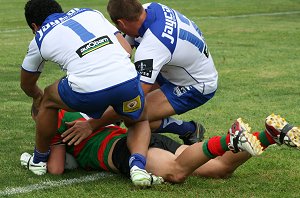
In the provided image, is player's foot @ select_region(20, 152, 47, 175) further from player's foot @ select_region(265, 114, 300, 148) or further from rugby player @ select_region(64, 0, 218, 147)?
player's foot @ select_region(265, 114, 300, 148)

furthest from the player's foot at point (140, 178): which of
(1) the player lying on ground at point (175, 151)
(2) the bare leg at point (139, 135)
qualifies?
(2) the bare leg at point (139, 135)

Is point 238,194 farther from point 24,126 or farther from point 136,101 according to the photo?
point 24,126

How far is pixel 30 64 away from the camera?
5.89 m

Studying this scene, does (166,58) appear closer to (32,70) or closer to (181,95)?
(181,95)

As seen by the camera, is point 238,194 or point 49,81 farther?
point 49,81

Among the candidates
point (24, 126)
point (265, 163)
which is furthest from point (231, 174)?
point (24, 126)

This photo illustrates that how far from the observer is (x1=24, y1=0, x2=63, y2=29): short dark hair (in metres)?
5.90

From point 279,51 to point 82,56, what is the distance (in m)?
8.45

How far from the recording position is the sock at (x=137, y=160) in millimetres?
5426

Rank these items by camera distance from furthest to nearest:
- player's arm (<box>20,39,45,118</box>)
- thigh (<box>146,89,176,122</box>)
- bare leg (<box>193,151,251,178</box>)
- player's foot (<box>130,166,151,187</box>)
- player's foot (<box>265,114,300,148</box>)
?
thigh (<box>146,89,176,122</box>)
player's arm (<box>20,39,45,118</box>)
bare leg (<box>193,151,251,178</box>)
player's foot (<box>130,166,151,187</box>)
player's foot (<box>265,114,300,148</box>)

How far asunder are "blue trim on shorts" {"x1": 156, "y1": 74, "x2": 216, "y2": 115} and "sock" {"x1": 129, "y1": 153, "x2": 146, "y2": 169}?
111 centimetres

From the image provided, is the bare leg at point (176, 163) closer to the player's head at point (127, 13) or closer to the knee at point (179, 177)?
the knee at point (179, 177)

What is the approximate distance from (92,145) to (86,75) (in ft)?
2.25

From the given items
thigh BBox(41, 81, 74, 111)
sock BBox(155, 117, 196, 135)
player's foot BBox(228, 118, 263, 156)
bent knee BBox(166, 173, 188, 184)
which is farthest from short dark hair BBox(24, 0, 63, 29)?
player's foot BBox(228, 118, 263, 156)
